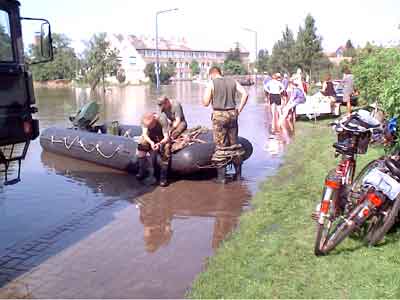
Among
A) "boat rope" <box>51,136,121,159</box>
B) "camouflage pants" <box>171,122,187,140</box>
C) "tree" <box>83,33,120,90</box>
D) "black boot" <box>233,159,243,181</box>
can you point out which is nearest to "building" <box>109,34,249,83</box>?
"tree" <box>83,33,120,90</box>

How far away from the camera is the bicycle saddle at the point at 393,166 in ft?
15.0

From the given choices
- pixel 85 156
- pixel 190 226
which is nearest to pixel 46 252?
pixel 190 226

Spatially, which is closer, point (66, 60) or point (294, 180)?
point (294, 180)

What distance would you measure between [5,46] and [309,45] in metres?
40.2

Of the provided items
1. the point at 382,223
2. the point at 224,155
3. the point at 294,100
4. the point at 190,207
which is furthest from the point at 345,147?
the point at 294,100

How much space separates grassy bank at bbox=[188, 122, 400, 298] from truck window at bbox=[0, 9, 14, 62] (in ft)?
10.9

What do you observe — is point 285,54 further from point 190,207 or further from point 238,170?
point 190,207

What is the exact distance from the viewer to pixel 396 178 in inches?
180

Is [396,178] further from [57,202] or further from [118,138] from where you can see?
[118,138]

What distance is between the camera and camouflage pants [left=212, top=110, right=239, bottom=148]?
8156 mm

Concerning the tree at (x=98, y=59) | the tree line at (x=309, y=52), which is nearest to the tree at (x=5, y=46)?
the tree line at (x=309, y=52)

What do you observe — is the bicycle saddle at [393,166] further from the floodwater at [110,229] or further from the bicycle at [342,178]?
the floodwater at [110,229]

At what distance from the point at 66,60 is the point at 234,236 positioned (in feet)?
263

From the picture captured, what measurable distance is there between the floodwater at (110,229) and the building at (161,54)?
87.2m
